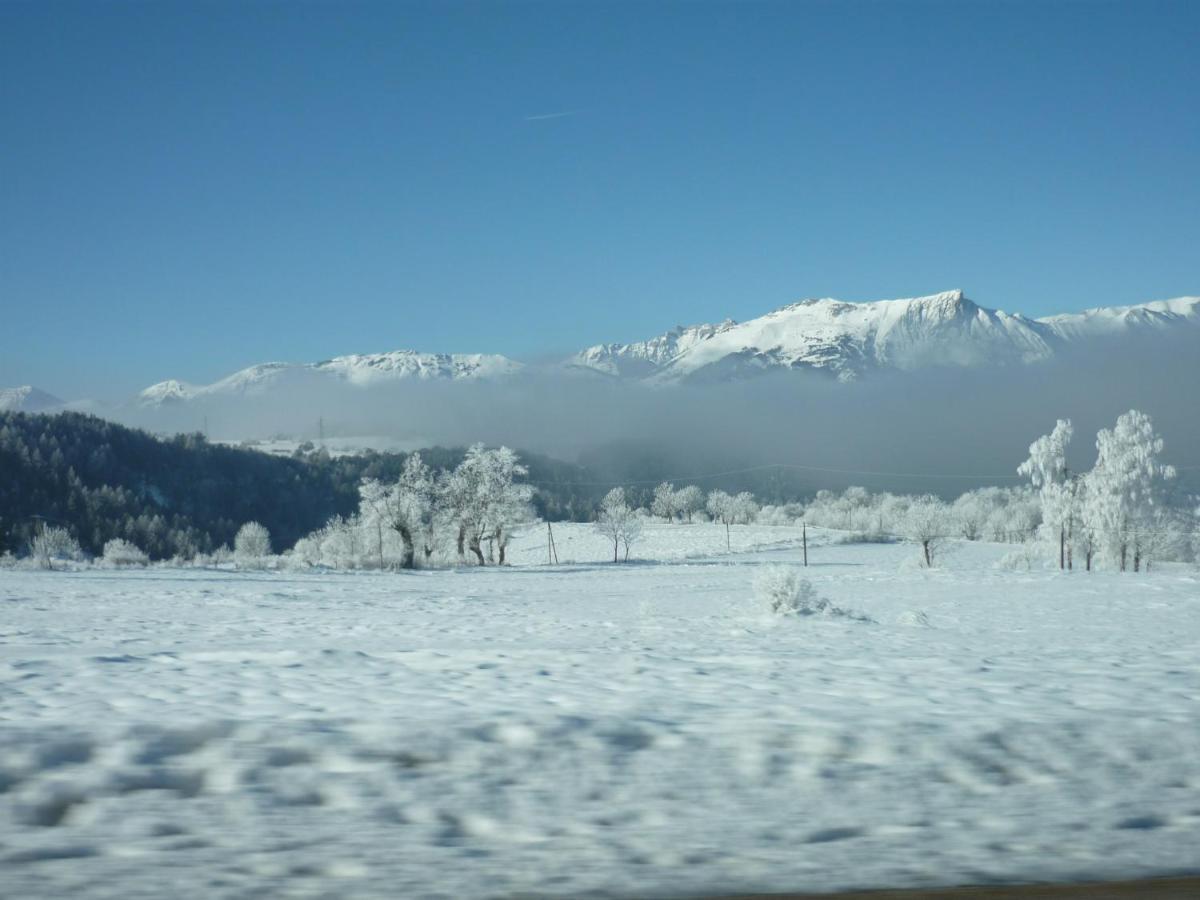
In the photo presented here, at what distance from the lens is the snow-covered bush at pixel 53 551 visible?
4382 centimetres

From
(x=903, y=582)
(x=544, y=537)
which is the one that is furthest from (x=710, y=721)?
(x=544, y=537)

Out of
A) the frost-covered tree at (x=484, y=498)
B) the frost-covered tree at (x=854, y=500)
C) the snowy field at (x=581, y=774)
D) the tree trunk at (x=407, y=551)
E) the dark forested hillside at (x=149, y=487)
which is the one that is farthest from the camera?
the frost-covered tree at (x=854, y=500)

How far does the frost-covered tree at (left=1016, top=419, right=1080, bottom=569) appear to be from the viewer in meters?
56.6

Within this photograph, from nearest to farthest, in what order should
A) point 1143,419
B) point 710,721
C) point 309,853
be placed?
point 309,853 < point 710,721 < point 1143,419

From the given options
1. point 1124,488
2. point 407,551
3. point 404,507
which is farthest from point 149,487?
point 1124,488

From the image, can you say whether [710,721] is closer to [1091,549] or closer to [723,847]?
[723,847]

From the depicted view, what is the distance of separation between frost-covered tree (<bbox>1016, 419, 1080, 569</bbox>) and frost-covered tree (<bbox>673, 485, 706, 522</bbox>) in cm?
10098

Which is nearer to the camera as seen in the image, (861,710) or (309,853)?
(309,853)

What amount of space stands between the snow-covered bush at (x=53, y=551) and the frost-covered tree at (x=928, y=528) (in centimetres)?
5515

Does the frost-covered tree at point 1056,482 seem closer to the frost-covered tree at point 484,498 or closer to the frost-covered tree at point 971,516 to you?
the frost-covered tree at point 484,498

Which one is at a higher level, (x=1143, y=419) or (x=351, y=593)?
(x=1143, y=419)

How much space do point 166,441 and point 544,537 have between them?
88113 millimetres

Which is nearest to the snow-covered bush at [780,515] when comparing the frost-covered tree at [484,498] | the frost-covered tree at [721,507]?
the frost-covered tree at [721,507]

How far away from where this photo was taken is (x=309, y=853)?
4676 millimetres
